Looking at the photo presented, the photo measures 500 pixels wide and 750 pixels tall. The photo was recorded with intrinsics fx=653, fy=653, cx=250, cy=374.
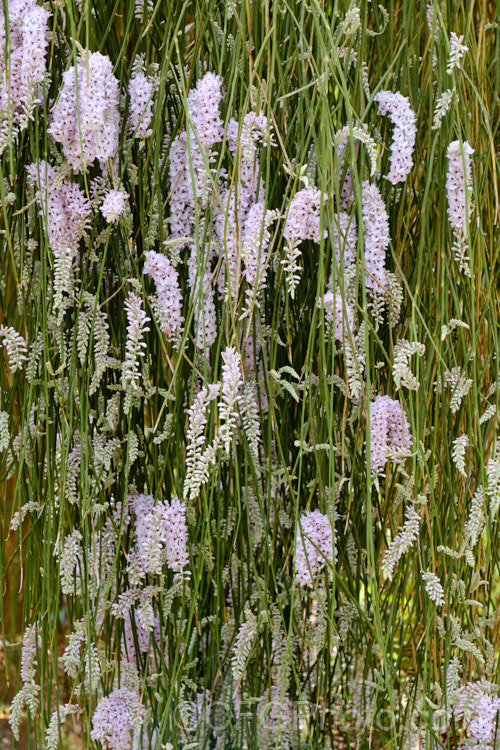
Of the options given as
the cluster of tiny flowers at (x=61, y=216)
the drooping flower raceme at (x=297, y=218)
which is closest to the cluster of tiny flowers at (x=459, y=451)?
the drooping flower raceme at (x=297, y=218)

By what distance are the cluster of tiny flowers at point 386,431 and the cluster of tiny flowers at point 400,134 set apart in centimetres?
26

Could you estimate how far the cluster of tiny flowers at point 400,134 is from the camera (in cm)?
72

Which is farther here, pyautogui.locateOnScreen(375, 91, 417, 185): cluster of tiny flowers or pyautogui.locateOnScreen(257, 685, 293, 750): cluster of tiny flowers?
pyautogui.locateOnScreen(257, 685, 293, 750): cluster of tiny flowers

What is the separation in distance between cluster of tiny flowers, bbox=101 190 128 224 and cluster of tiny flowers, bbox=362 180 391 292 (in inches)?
10.5

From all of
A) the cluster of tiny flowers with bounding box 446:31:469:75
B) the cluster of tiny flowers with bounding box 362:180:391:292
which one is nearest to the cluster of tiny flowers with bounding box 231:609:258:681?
the cluster of tiny flowers with bounding box 362:180:391:292

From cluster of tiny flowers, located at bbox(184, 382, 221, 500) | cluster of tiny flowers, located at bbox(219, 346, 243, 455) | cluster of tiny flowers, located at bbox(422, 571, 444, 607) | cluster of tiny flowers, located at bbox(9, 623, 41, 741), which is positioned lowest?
cluster of tiny flowers, located at bbox(9, 623, 41, 741)

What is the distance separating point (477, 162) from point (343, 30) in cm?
24

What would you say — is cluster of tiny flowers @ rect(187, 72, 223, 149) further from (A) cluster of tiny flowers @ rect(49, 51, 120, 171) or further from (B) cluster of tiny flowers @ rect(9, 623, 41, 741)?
(B) cluster of tiny flowers @ rect(9, 623, 41, 741)

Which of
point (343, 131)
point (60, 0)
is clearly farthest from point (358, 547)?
point (60, 0)

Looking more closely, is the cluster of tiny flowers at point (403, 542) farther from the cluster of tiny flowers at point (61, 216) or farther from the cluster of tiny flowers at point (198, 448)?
the cluster of tiny flowers at point (61, 216)

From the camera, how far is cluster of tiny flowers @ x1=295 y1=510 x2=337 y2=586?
747 millimetres

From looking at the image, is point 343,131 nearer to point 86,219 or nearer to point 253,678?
point 86,219

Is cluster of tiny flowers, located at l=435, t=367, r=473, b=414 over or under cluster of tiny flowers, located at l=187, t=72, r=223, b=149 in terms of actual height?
under

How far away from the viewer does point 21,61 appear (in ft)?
2.29
